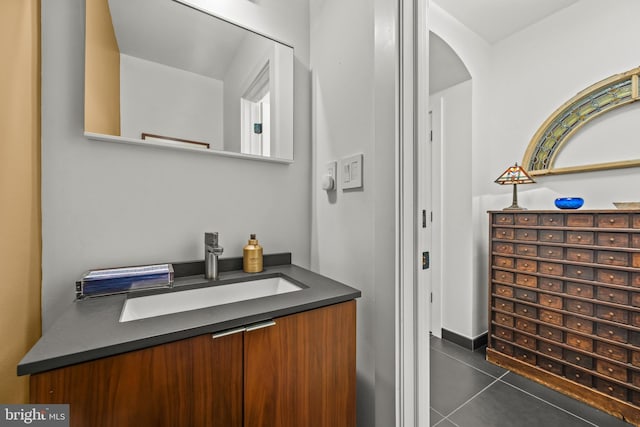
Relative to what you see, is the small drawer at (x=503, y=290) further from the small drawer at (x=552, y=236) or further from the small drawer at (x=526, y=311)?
the small drawer at (x=552, y=236)

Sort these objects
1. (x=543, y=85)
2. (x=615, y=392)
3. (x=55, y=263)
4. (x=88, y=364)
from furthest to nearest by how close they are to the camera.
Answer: (x=543, y=85) < (x=615, y=392) < (x=55, y=263) < (x=88, y=364)

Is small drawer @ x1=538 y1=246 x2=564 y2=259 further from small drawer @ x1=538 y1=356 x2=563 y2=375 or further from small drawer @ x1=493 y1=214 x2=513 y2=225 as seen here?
small drawer @ x1=538 y1=356 x2=563 y2=375

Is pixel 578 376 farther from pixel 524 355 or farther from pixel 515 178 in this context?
pixel 515 178

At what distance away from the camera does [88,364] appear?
20.3 inches

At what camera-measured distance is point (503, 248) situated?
1.93m

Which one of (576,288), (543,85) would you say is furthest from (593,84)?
(576,288)

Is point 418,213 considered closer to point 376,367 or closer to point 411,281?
point 411,281

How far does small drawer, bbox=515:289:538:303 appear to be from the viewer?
5.82 feet

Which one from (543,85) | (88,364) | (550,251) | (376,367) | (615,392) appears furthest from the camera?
(543,85)

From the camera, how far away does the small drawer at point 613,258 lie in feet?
4.64

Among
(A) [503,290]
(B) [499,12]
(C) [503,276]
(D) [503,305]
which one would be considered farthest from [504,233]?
(B) [499,12]

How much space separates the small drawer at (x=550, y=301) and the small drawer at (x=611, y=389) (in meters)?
0.42

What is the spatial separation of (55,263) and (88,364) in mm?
566

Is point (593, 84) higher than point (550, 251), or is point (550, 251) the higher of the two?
point (593, 84)
